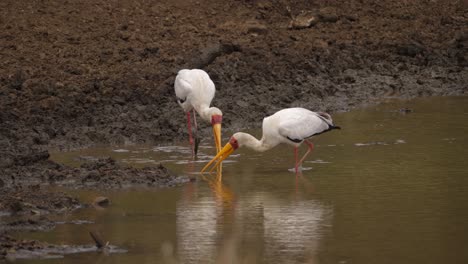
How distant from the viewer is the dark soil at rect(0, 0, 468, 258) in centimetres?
1405

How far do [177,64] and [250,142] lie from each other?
4.89 m

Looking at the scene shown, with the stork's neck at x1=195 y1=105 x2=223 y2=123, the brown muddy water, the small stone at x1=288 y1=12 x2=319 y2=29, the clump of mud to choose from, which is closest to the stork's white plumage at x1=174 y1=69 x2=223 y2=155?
the stork's neck at x1=195 y1=105 x2=223 y2=123

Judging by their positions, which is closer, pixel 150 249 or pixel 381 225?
pixel 150 249

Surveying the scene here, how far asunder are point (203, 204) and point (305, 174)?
178 centimetres

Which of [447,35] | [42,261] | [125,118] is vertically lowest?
[42,261]

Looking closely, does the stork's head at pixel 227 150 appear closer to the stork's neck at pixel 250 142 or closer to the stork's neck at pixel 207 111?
the stork's neck at pixel 250 142

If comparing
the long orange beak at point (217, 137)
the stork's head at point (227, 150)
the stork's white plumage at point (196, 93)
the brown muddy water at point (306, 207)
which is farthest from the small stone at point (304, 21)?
the stork's head at point (227, 150)

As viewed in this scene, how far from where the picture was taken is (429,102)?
16734 millimetres

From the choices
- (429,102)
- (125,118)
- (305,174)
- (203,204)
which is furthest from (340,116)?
(203,204)

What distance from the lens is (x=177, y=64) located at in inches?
668

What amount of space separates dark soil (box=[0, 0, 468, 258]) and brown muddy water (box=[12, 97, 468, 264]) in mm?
766

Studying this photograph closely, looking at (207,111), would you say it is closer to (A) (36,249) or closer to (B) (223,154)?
(B) (223,154)

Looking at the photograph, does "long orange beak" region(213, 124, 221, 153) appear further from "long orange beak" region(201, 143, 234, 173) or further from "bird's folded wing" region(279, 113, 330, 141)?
"bird's folded wing" region(279, 113, 330, 141)

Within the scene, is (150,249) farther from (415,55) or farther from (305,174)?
(415,55)
